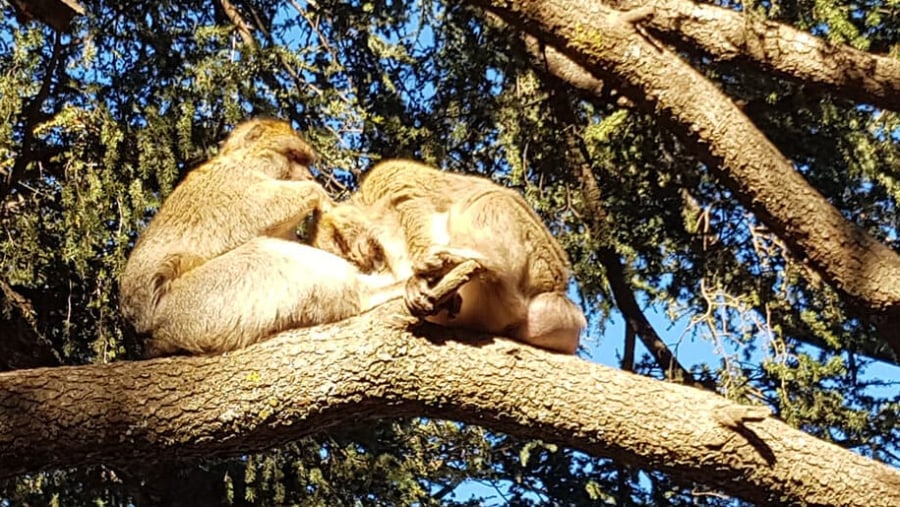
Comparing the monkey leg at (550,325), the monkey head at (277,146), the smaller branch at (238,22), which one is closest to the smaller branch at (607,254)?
the smaller branch at (238,22)

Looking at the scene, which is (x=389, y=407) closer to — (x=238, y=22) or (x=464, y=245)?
(x=464, y=245)

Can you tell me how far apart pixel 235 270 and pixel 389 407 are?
0.89 meters

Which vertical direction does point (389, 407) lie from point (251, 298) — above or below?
A: below

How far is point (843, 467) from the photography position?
455 cm

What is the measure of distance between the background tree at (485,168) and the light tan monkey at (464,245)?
1.29 m

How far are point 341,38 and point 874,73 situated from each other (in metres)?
2.97

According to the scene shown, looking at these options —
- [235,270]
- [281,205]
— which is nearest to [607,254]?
[281,205]

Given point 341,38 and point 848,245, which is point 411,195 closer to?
point 848,245

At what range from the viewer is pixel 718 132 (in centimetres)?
600

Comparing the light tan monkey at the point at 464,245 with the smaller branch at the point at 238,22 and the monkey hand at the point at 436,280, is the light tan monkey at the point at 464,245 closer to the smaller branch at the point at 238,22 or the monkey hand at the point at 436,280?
the monkey hand at the point at 436,280

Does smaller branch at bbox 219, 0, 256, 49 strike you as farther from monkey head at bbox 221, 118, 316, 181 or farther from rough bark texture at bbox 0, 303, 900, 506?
rough bark texture at bbox 0, 303, 900, 506

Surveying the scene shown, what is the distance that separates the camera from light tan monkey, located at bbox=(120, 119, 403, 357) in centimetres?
473

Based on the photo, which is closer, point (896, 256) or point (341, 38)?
point (896, 256)

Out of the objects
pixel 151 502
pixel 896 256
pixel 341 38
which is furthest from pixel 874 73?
pixel 151 502
